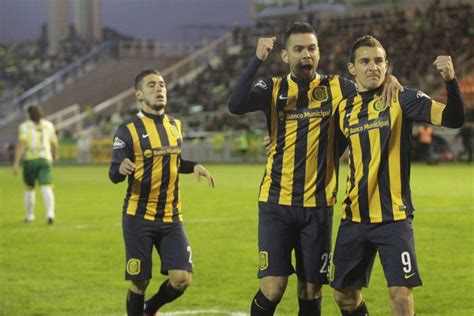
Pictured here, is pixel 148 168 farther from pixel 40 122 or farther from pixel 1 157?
pixel 1 157

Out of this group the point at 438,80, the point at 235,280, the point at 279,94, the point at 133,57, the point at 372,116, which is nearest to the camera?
the point at 372,116

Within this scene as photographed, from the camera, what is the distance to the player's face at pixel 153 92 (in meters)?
7.05

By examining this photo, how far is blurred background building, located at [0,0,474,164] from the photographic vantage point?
129ft

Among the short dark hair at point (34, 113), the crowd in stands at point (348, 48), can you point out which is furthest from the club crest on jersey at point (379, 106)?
the crowd in stands at point (348, 48)

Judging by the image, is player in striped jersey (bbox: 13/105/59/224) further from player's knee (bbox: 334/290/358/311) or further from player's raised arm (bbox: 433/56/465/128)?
player's raised arm (bbox: 433/56/465/128)

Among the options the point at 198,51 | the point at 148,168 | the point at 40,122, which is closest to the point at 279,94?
the point at 148,168

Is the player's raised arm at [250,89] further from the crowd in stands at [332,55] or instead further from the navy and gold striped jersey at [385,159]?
the crowd in stands at [332,55]

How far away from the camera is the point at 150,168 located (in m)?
7.12

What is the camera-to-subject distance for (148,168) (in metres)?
7.12

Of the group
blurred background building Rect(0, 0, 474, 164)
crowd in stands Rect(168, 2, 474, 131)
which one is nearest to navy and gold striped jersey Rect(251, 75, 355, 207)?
blurred background building Rect(0, 0, 474, 164)

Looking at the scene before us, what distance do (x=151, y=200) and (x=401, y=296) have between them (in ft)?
7.81

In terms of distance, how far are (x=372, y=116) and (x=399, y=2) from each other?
146 feet

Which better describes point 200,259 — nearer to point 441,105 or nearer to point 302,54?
point 302,54

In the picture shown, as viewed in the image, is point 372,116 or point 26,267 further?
point 26,267
